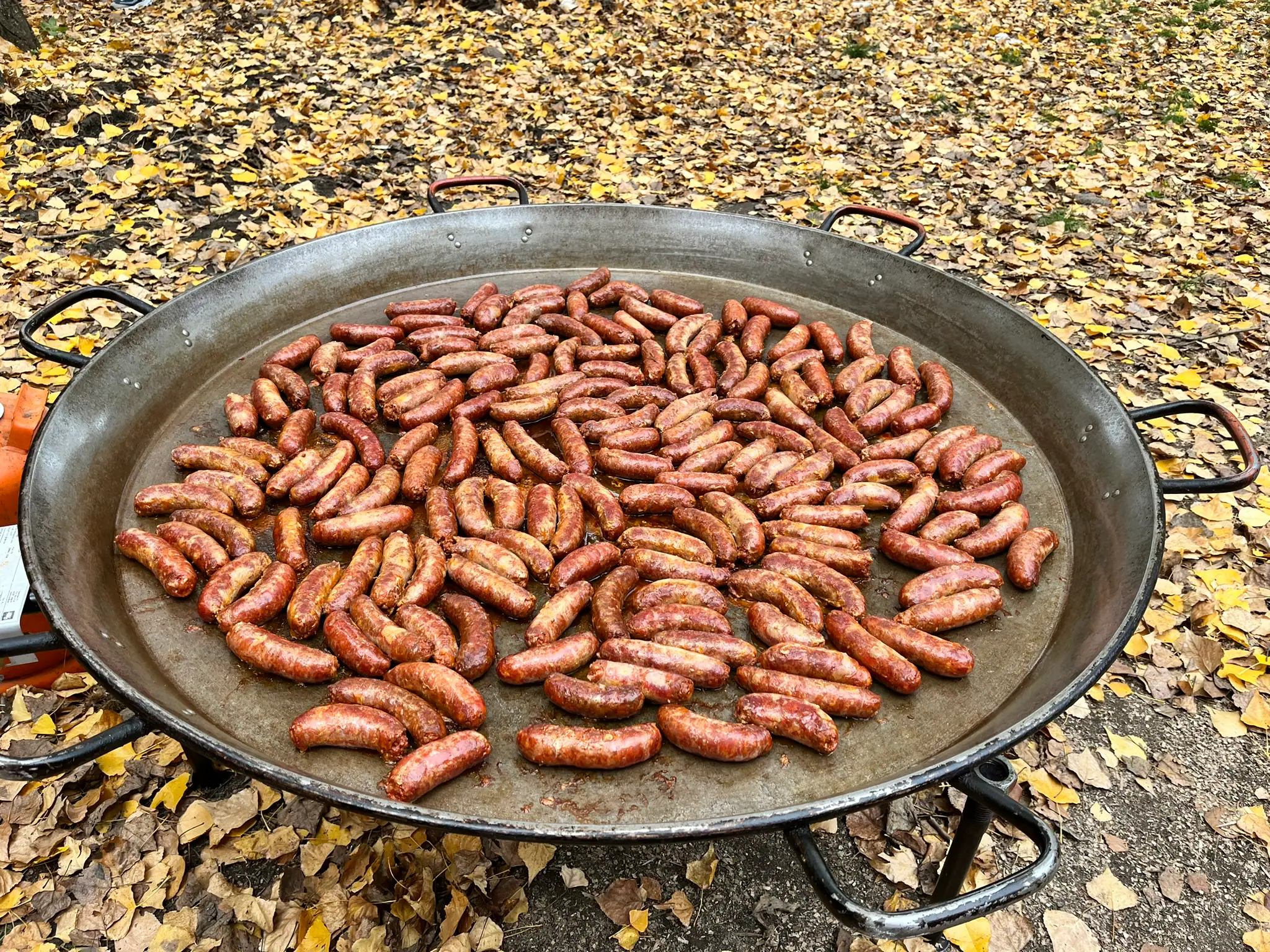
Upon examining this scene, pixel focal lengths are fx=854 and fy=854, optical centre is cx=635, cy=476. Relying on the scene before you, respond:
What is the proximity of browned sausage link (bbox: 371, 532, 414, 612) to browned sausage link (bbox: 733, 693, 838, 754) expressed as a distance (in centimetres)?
150

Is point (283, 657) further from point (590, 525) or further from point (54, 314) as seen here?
point (54, 314)

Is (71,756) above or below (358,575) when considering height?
below

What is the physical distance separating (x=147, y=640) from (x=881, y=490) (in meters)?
3.30

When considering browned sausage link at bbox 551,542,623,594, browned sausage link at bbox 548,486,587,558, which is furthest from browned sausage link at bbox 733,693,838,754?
browned sausage link at bbox 548,486,587,558

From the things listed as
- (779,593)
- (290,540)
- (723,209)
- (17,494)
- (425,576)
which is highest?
(723,209)

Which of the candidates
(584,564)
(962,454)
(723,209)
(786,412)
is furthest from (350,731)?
(723,209)

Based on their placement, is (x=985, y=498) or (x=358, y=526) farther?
(x=985, y=498)

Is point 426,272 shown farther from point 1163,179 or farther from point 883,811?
point 1163,179

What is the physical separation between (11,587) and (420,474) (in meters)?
2.03

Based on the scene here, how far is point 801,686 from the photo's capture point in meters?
3.25

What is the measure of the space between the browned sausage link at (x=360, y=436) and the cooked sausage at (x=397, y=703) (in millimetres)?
1350

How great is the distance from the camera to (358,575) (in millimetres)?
3650

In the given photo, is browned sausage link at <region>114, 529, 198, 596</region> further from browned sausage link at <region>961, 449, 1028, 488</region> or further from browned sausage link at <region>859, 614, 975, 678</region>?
browned sausage link at <region>961, 449, 1028, 488</region>

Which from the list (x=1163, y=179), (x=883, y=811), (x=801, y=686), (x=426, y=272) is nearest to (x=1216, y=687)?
(x=883, y=811)
